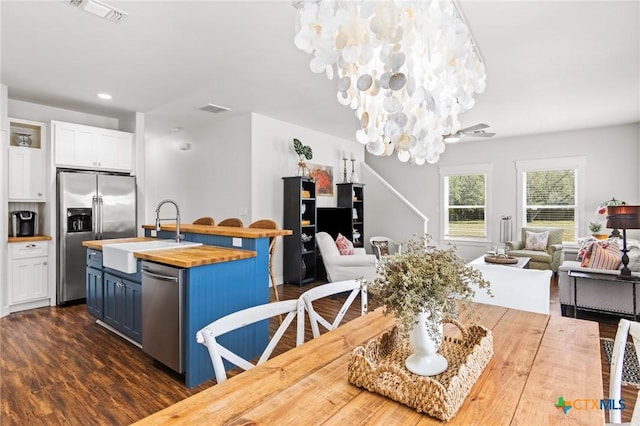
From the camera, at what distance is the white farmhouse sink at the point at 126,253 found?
8.71ft

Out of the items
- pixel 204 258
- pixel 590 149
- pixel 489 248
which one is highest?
pixel 590 149

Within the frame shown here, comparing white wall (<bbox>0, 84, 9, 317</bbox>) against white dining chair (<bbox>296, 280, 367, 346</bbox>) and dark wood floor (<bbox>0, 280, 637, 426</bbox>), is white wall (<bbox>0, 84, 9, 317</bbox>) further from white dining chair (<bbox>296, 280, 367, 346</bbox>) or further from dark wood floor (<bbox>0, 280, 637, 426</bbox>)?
white dining chair (<bbox>296, 280, 367, 346</bbox>)

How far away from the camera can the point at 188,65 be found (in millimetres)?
3400

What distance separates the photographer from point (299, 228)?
5375 millimetres

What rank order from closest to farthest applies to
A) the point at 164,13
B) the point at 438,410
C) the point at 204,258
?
the point at 438,410, the point at 204,258, the point at 164,13

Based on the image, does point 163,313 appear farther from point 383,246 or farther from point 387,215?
Result: point 387,215

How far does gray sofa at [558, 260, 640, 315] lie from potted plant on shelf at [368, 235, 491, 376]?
3.52 metres

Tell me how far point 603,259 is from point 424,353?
3.79 m

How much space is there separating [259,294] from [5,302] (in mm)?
3400

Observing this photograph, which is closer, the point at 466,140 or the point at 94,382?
the point at 94,382

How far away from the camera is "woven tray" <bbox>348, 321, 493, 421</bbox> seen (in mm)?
847

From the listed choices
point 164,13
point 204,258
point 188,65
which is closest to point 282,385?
point 204,258

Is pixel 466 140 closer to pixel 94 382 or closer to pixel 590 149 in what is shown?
pixel 590 149

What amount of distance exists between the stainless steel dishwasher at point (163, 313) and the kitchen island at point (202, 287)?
0.15ft
